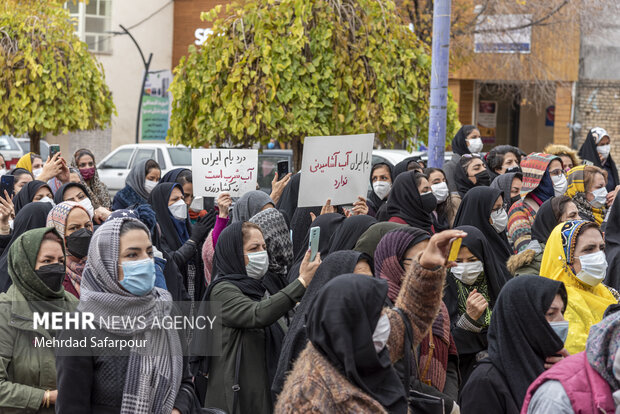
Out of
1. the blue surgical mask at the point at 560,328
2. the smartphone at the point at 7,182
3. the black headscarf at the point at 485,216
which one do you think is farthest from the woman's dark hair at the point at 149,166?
the blue surgical mask at the point at 560,328

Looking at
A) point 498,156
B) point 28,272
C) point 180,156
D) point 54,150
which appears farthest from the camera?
point 180,156

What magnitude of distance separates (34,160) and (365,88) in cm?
391

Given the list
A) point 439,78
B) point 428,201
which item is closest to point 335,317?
point 428,201

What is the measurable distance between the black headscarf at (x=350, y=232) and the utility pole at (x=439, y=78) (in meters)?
3.73

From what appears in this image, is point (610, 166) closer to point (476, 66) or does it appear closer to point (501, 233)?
point (501, 233)

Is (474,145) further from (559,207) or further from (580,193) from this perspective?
(559,207)

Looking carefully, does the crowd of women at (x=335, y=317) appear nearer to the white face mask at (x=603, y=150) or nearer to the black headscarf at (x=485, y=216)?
the black headscarf at (x=485, y=216)

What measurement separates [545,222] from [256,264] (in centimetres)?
239

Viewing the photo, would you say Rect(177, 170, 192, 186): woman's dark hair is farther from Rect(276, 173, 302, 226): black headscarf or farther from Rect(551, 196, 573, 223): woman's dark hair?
Rect(551, 196, 573, 223): woman's dark hair

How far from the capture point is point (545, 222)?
633 cm

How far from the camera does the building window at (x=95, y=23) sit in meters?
27.2

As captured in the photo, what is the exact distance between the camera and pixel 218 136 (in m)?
10.1

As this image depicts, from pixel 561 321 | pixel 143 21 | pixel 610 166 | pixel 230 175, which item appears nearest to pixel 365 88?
pixel 230 175

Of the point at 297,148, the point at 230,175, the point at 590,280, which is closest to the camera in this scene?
the point at 590,280
